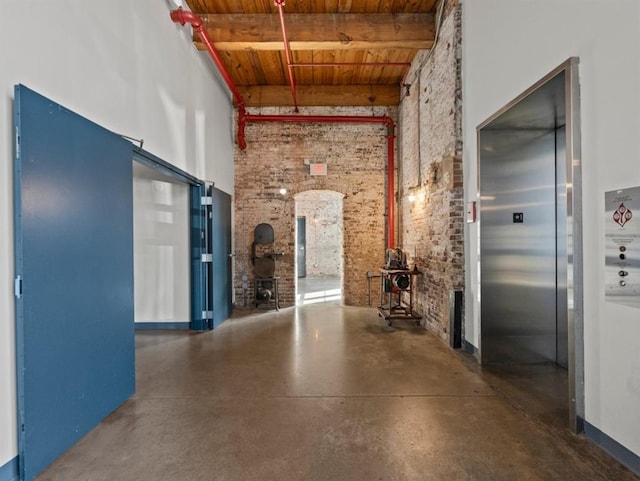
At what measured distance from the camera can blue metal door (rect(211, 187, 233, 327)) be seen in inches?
198

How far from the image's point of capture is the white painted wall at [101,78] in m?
1.78

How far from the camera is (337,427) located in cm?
234

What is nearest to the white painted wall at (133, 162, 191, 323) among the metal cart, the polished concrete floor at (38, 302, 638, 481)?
the polished concrete floor at (38, 302, 638, 481)

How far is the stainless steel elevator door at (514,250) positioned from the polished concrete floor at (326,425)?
0.53 m

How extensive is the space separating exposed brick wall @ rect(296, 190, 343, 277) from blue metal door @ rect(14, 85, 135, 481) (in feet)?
30.0

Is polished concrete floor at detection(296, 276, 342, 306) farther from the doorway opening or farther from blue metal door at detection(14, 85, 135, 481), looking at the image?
blue metal door at detection(14, 85, 135, 481)

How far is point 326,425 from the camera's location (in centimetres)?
237

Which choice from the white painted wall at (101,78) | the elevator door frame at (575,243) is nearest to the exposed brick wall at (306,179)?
the white painted wall at (101,78)

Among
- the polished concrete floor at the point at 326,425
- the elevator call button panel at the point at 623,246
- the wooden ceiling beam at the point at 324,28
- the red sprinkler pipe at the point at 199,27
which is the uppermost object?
the wooden ceiling beam at the point at 324,28

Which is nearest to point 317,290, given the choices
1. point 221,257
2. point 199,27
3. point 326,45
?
point 221,257

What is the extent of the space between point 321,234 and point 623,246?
33.0ft

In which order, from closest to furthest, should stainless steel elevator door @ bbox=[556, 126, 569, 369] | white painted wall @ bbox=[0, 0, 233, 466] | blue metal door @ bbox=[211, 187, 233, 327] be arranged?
white painted wall @ bbox=[0, 0, 233, 466] → stainless steel elevator door @ bbox=[556, 126, 569, 369] → blue metal door @ bbox=[211, 187, 233, 327]

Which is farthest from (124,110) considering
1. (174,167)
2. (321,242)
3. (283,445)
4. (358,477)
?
(321,242)

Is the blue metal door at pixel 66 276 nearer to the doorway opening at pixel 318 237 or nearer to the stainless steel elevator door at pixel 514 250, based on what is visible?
the stainless steel elevator door at pixel 514 250
